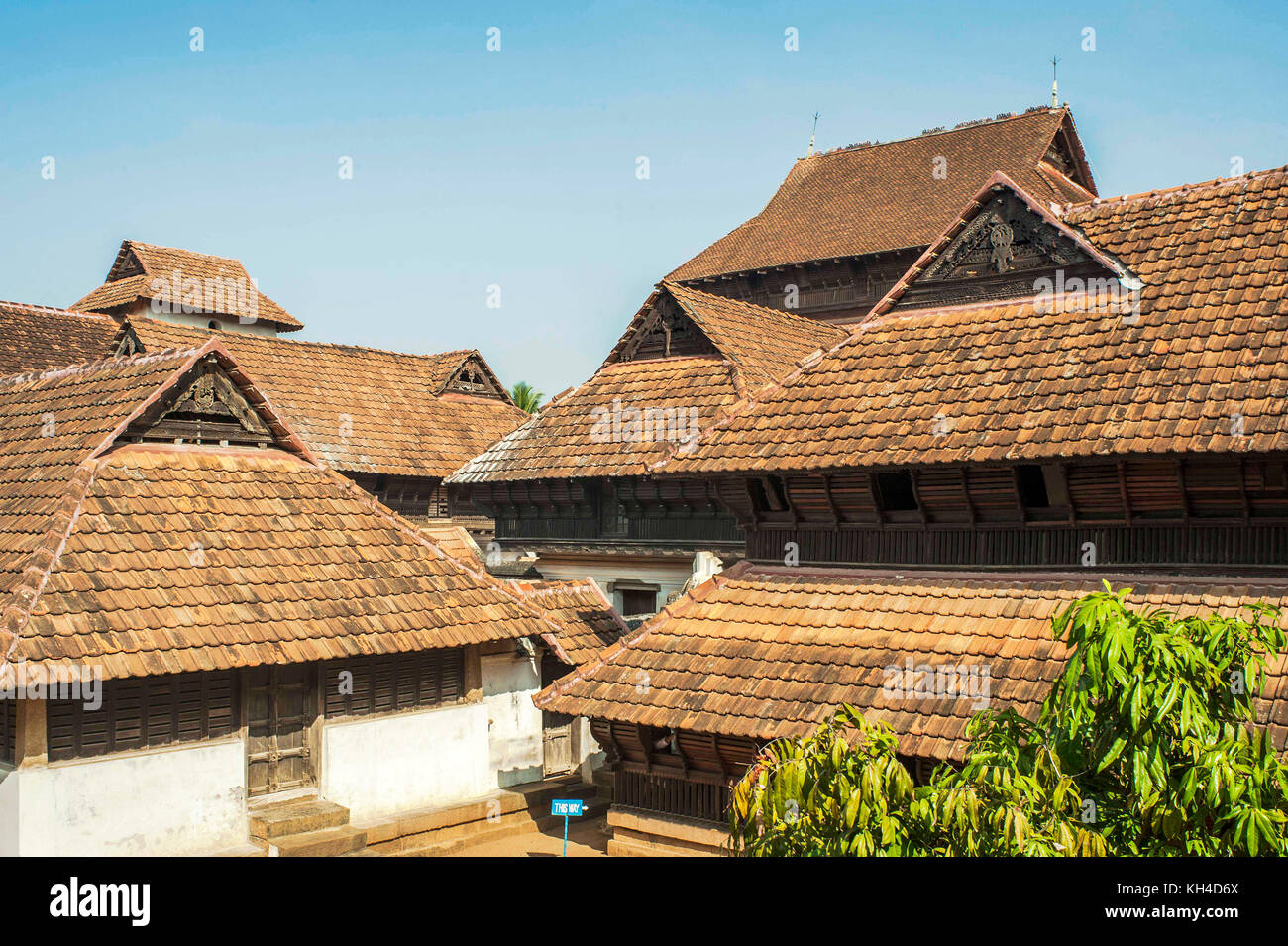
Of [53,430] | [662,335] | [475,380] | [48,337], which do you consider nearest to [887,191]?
[475,380]

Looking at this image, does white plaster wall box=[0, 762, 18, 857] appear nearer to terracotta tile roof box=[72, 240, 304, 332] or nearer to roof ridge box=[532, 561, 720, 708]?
roof ridge box=[532, 561, 720, 708]

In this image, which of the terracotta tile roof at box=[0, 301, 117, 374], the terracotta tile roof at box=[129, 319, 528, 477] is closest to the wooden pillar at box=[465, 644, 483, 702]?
the terracotta tile roof at box=[129, 319, 528, 477]

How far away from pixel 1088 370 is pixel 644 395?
10.3 m

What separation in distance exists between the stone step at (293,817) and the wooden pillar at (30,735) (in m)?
2.36

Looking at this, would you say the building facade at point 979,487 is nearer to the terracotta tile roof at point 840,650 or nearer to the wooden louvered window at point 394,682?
the terracotta tile roof at point 840,650

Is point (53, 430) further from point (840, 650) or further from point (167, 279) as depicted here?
point (167, 279)

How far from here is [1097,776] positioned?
22.1 ft

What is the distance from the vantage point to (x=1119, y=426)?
1025 cm

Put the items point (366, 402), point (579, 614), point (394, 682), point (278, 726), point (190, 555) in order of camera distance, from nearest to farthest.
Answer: point (190, 555), point (278, 726), point (394, 682), point (579, 614), point (366, 402)

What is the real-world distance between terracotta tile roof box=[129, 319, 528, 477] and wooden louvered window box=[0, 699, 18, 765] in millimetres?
13993

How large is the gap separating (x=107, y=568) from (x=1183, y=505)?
10295 millimetres

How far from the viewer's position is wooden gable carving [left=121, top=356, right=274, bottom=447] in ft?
46.9

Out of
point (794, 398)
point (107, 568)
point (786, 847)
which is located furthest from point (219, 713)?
point (786, 847)

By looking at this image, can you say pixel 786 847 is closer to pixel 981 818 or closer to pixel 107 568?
pixel 981 818
